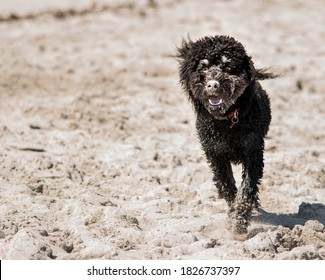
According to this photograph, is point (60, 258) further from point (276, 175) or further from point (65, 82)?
point (65, 82)

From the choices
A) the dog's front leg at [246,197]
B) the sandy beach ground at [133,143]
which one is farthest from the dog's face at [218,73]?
the sandy beach ground at [133,143]

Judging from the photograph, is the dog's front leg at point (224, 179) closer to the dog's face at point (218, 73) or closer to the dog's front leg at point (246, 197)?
the dog's front leg at point (246, 197)

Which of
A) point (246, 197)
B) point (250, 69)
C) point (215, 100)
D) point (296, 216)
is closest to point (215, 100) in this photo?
point (215, 100)

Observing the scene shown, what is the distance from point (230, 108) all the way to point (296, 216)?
4.27 feet

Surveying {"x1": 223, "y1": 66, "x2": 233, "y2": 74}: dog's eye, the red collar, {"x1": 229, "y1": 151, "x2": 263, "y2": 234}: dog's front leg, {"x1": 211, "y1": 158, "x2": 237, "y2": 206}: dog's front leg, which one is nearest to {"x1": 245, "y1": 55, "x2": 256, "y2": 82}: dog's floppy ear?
{"x1": 223, "y1": 66, "x2": 233, "y2": 74}: dog's eye

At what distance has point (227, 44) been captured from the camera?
5129mm

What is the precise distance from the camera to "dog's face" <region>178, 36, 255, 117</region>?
5.01 metres

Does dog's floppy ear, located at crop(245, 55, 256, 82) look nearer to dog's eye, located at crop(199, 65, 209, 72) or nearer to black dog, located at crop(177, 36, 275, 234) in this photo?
black dog, located at crop(177, 36, 275, 234)

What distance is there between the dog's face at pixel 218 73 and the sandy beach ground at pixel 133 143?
1.07 meters

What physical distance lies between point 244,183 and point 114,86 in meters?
4.84

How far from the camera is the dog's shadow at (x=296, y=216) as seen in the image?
218 inches

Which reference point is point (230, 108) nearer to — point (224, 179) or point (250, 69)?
point (250, 69)

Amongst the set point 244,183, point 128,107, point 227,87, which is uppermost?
point 227,87
